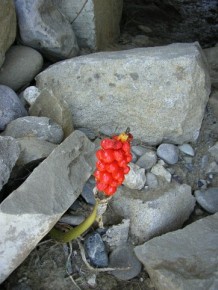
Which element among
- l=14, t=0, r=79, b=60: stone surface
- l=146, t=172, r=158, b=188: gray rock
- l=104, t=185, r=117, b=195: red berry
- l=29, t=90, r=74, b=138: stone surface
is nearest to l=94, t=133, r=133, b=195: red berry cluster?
l=104, t=185, r=117, b=195: red berry

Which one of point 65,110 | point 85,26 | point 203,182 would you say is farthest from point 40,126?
point 85,26

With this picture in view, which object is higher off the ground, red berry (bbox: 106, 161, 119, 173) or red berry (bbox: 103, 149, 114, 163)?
red berry (bbox: 103, 149, 114, 163)

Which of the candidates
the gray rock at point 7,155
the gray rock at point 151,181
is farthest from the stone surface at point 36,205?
the gray rock at point 151,181

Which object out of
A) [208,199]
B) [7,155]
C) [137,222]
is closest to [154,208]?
[137,222]

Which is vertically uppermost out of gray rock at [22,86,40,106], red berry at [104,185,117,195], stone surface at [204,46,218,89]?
red berry at [104,185,117,195]

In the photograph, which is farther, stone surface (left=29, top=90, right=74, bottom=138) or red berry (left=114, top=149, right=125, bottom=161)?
stone surface (left=29, top=90, right=74, bottom=138)

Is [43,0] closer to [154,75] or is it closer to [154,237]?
[154,75]

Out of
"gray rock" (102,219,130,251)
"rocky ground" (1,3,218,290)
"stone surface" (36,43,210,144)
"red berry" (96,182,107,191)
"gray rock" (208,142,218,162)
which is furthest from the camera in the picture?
"gray rock" (208,142,218,162)

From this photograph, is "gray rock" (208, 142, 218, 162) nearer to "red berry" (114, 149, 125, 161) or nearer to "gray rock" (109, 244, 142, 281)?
"gray rock" (109, 244, 142, 281)
